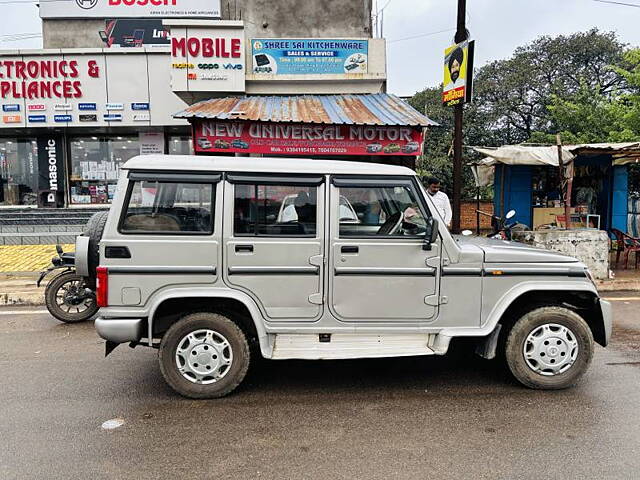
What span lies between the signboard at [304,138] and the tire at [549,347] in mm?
7573

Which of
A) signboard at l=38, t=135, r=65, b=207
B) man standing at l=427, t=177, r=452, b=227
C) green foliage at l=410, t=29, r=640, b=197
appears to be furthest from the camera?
green foliage at l=410, t=29, r=640, b=197

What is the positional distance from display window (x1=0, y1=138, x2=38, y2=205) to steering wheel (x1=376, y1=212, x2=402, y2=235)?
1447 centimetres

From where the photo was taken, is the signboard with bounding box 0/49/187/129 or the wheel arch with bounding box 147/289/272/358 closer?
the wheel arch with bounding box 147/289/272/358

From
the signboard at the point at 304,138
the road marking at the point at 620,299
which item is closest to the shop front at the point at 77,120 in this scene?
the signboard at the point at 304,138

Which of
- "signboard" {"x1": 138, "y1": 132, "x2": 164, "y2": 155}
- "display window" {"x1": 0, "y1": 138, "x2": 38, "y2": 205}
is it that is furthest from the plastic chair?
"display window" {"x1": 0, "y1": 138, "x2": 38, "y2": 205}

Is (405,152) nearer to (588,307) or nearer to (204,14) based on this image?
(588,307)

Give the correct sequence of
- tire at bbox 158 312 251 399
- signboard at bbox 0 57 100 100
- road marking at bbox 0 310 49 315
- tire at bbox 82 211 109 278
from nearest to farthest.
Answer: tire at bbox 158 312 251 399
tire at bbox 82 211 109 278
road marking at bbox 0 310 49 315
signboard at bbox 0 57 100 100

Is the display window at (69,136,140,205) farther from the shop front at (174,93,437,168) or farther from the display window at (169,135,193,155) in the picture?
the shop front at (174,93,437,168)

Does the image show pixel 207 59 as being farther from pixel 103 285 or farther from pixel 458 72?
pixel 103 285

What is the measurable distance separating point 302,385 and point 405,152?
793cm

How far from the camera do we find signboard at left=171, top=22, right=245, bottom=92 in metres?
12.5

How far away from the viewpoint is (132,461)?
3.22 meters

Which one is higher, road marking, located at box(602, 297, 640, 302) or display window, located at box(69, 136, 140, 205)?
display window, located at box(69, 136, 140, 205)

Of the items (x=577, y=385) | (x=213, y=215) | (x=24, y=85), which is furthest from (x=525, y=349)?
(x=24, y=85)
